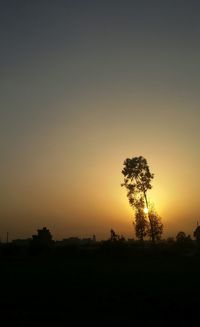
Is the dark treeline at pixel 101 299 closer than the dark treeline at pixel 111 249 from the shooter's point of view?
Yes

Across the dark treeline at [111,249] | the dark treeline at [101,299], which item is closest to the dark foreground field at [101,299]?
the dark treeline at [101,299]

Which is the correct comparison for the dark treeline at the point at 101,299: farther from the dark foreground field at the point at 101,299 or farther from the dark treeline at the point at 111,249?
the dark treeline at the point at 111,249

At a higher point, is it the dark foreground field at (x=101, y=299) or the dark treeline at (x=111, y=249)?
the dark treeline at (x=111, y=249)

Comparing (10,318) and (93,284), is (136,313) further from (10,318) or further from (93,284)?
(93,284)

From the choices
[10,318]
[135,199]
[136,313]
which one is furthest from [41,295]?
[135,199]

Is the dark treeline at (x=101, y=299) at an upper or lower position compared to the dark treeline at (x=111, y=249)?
lower

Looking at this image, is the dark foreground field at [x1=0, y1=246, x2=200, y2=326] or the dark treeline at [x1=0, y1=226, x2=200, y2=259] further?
the dark treeline at [x1=0, y1=226, x2=200, y2=259]

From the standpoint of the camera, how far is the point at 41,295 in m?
22.3

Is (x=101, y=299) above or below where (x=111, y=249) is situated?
below

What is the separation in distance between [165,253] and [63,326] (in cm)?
3659

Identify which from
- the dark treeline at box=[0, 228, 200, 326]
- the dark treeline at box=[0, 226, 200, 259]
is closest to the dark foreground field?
the dark treeline at box=[0, 228, 200, 326]

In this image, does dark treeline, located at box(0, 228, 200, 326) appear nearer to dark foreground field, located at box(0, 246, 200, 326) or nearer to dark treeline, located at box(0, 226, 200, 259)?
dark foreground field, located at box(0, 246, 200, 326)

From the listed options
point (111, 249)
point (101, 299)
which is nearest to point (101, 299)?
point (101, 299)

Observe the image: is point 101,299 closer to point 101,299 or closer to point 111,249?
point 101,299
